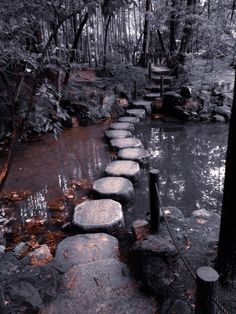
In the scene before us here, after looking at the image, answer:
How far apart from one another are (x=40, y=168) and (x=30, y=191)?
104cm

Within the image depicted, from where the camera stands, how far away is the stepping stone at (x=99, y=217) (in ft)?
13.8

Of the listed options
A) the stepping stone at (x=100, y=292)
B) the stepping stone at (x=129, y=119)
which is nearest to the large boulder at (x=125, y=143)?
the stepping stone at (x=129, y=119)

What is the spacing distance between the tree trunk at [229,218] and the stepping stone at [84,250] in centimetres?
143

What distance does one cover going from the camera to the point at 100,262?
3.47m

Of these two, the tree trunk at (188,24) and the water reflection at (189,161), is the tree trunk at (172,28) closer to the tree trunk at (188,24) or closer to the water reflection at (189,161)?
the tree trunk at (188,24)

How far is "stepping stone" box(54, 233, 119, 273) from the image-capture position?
11.9 feet

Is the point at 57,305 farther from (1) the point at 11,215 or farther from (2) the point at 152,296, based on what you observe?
(1) the point at 11,215

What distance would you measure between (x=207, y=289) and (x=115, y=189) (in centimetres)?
358

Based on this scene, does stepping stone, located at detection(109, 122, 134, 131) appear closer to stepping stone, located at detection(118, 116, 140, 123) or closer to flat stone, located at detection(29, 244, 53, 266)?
stepping stone, located at detection(118, 116, 140, 123)

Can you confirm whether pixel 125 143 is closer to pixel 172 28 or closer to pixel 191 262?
pixel 191 262

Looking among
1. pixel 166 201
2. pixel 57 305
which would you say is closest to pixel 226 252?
pixel 57 305

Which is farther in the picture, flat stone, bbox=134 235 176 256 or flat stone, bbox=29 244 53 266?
flat stone, bbox=29 244 53 266

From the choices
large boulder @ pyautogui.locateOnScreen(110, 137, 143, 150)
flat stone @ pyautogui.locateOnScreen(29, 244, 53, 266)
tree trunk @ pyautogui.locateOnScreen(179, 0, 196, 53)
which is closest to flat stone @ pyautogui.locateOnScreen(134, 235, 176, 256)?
flat stone @ pyautogui.locateOnScreen(29, 244, 53, 266)

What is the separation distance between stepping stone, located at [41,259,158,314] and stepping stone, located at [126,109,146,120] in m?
7.59
